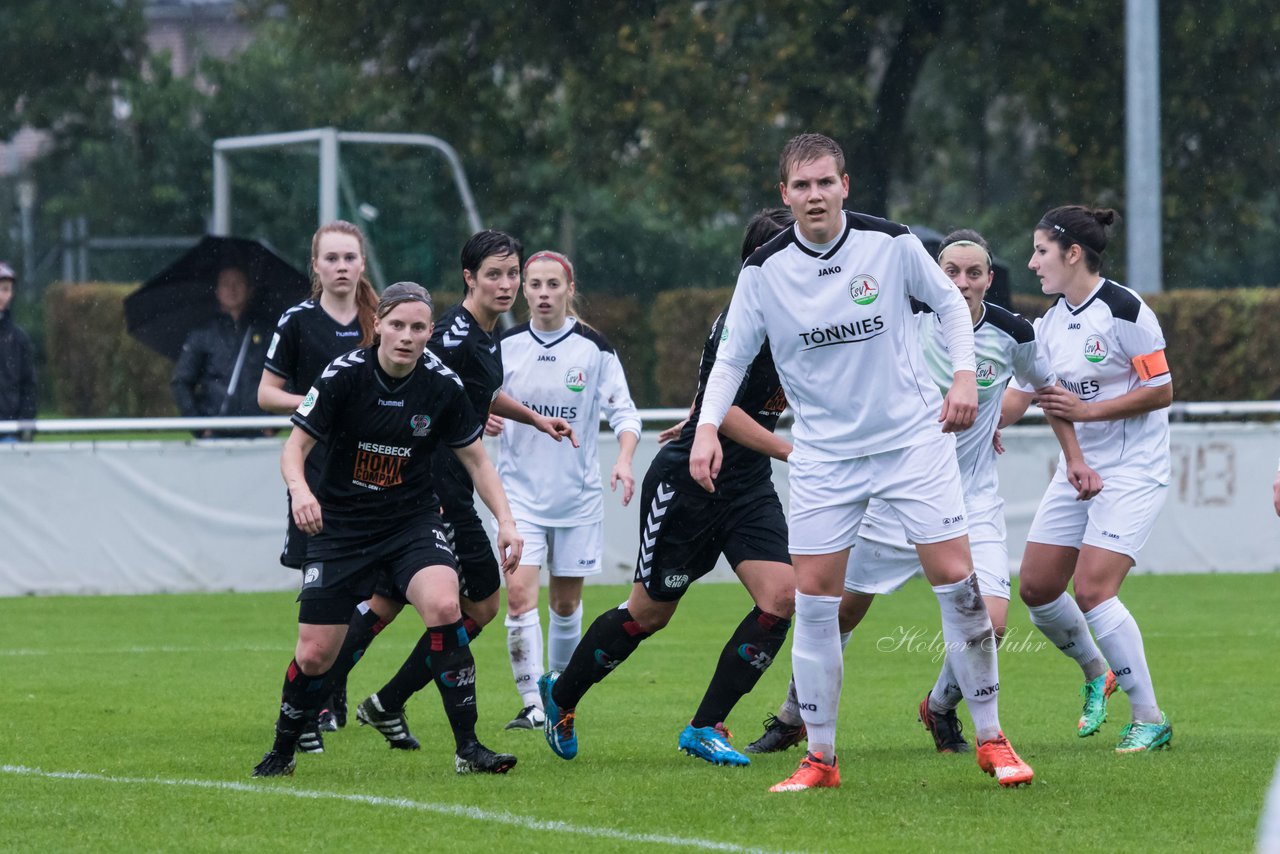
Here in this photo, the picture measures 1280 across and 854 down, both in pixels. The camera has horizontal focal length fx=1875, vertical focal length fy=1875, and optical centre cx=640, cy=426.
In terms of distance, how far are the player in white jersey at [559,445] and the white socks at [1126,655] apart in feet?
7.50

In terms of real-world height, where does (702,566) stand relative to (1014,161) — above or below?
below

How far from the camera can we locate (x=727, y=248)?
1583 inches

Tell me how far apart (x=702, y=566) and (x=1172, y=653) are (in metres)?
4.30

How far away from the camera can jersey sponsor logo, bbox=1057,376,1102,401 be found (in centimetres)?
718

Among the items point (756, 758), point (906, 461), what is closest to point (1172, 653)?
point (756, 758)

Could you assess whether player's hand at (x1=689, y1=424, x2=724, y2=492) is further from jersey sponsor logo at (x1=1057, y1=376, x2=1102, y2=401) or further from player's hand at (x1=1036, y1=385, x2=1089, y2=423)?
jersey sponsor logo at (x1=1057, y1=376, x2=1102, y2=401)

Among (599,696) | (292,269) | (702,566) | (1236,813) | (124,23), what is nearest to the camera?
(1236,813)

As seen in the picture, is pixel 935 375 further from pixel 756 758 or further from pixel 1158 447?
pixel 756 758

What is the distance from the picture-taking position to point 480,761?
6.48 m

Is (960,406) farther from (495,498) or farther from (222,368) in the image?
(222,368)

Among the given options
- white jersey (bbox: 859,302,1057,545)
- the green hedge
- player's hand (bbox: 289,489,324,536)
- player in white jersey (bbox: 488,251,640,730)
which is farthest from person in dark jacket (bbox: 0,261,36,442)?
white jersey (bbox: 859,302,1057,545)

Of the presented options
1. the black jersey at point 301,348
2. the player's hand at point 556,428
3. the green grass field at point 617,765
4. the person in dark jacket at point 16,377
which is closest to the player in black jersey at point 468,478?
the player's hand at point 556,428

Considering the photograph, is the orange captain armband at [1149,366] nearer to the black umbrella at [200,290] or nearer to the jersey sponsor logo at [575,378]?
the jersey sponsor logo at [575,378]

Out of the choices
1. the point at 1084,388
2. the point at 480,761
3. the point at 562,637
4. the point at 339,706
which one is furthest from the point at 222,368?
the point at 1084,388
